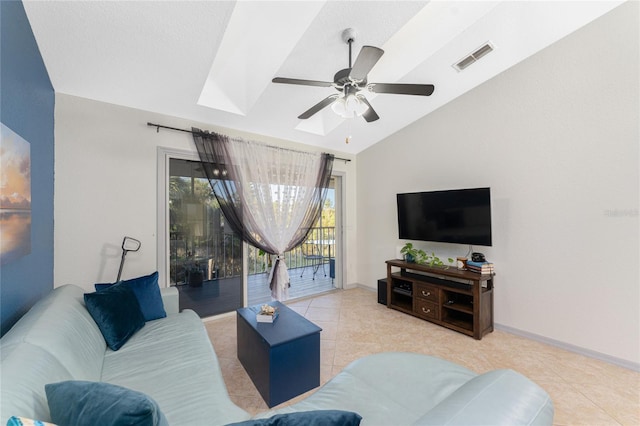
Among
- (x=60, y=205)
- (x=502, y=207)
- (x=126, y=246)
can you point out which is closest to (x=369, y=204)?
(x=502, y=207)

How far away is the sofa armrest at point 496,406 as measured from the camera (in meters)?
0.75

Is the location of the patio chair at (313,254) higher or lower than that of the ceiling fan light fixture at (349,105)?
lower

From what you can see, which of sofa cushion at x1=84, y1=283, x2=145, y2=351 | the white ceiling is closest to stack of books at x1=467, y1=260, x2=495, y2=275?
the white ceiling

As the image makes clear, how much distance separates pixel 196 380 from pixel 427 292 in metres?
2.61

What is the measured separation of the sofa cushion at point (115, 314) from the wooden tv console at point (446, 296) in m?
2.84

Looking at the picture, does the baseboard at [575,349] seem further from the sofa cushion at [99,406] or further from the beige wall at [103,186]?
the beige wall at [103,186]

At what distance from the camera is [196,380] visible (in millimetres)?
1383

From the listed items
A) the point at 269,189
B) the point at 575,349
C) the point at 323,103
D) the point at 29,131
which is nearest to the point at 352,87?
the point at 323,103

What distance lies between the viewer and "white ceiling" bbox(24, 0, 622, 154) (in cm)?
182

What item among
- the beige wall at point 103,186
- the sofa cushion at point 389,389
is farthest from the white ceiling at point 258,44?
the sofa cushion at point 389,389

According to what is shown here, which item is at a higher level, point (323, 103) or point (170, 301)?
point (323, 103)

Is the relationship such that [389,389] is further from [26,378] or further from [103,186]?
[103,186]

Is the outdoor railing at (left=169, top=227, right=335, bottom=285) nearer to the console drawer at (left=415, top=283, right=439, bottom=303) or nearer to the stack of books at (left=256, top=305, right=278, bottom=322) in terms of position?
the stack of books at (left=256, top=305, right=278, bottom=322)

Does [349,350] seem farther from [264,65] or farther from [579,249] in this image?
[264,65]
